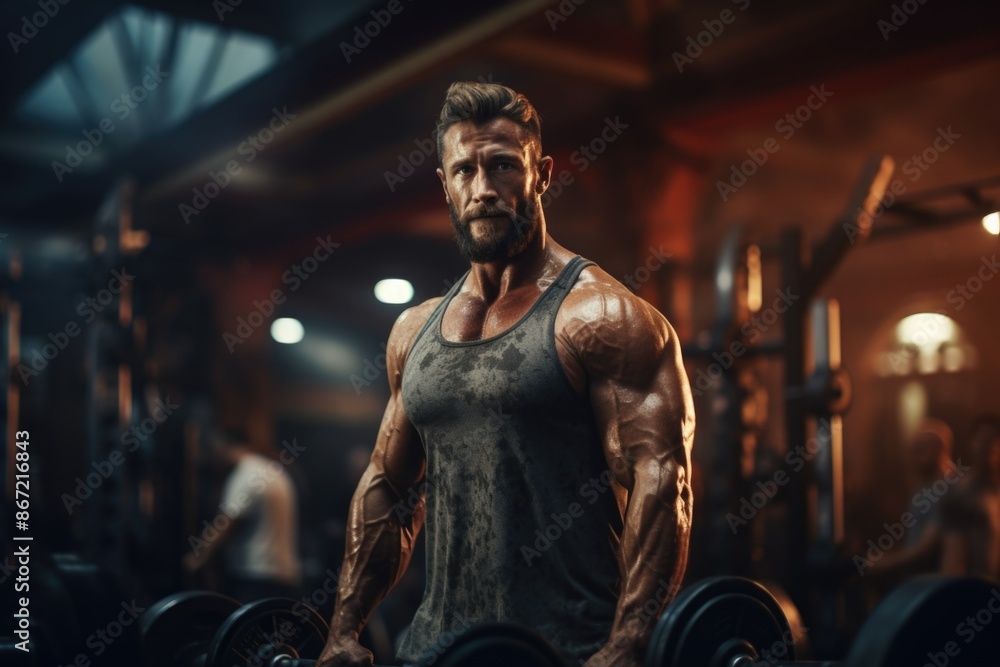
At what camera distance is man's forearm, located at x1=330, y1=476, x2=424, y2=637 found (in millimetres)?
1970

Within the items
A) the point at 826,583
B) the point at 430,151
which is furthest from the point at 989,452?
the point at 430,151

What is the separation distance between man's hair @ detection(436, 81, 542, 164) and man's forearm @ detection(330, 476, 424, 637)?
0.72 m

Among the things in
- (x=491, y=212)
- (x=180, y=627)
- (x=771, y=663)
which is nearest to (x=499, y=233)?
(x=491, y=212)

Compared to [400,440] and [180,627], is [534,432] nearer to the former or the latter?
[400,440]

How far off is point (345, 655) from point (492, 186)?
34.9 inches

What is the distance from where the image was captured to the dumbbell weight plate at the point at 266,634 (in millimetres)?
2145
